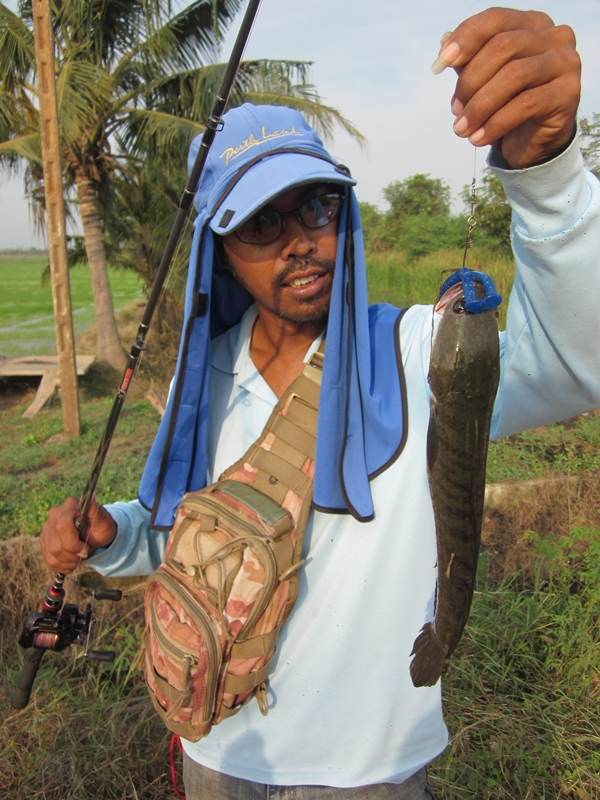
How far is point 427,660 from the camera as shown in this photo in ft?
5.08

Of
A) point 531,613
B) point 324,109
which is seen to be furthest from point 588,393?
point 324,109

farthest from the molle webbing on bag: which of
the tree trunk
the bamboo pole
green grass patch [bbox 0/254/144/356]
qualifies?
green grass patch [bbox 0/254/144/356]

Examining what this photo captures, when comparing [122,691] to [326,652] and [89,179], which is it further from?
[89,179]

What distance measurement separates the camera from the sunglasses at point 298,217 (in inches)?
67.6

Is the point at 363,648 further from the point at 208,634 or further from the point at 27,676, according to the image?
the point at 27,676

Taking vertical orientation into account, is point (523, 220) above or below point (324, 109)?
below

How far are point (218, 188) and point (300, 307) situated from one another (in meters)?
0.40

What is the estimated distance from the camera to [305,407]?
5.65 ft

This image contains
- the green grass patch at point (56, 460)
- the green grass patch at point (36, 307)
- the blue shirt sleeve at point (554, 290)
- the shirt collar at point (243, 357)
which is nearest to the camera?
the blue shirt sleeve at point (554, 290)

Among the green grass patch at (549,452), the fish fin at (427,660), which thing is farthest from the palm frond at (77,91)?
the fish fin at (427,660)

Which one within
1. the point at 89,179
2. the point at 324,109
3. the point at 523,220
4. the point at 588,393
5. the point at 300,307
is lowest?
the point at 588,393

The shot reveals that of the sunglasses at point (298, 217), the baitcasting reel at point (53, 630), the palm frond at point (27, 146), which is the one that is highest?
the palm frond at point (27, 146)

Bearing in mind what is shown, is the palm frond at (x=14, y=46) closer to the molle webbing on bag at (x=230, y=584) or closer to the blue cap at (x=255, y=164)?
the blue cap at (x=255, y=164)

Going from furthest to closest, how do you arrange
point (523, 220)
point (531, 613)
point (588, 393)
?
point (531, 613) < point (588, 393) < point (523, 220)
